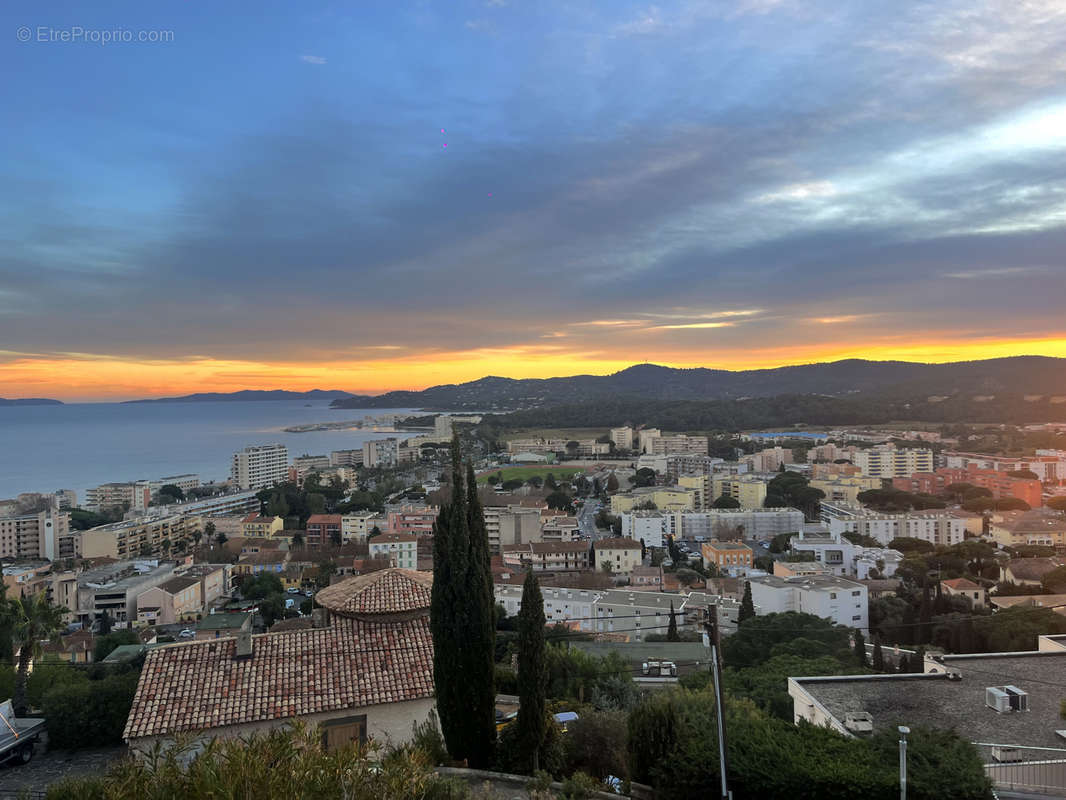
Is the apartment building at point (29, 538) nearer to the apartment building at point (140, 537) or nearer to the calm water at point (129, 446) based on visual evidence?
the apartment building at point (140, 537)

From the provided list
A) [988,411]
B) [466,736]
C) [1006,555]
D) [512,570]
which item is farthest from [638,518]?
[988,411]

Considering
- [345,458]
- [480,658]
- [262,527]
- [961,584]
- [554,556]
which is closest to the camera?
[480,658]

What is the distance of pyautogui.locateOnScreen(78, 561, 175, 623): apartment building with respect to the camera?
24734 mm

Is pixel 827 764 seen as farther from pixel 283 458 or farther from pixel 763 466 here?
pixel 283 458

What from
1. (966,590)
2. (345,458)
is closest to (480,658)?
(966,590)

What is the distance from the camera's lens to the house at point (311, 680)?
595 cm

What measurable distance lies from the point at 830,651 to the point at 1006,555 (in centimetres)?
1937

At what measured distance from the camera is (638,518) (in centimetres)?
3772

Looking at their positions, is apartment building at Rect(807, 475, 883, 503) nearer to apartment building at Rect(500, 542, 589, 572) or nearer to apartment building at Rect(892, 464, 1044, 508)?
apartment building at Rect(892, 464, 1044, 508)

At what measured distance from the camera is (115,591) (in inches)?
985

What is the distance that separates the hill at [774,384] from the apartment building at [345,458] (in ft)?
157

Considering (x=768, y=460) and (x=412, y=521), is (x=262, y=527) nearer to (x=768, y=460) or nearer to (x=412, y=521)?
(x=412, y=521)

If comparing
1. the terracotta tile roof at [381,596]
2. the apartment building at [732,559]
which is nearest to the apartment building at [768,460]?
the apartment building at [732,559]

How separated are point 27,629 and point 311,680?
738 cm
